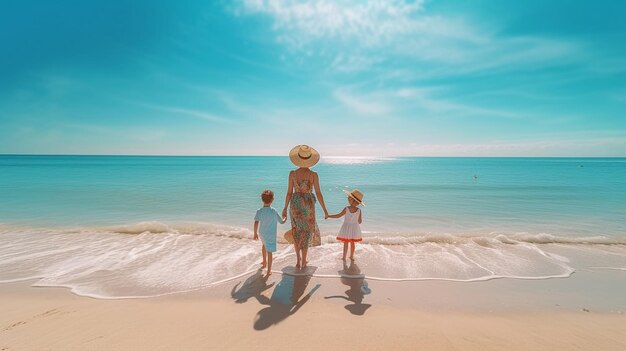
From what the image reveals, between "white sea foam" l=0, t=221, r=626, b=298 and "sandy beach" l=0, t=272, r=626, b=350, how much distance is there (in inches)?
16.5

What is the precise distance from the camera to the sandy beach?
11.0 ft

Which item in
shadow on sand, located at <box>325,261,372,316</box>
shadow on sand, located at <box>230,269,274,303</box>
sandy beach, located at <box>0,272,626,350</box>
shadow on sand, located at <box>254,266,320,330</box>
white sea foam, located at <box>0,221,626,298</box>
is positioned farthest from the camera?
white sea foam, located at <box>0,221,626,298</box>

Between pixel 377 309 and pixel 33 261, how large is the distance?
7656 millimetres

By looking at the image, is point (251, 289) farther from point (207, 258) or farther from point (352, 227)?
point (352, 227)

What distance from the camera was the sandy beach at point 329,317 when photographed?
336cm

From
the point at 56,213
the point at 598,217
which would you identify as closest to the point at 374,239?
the point at 598,217

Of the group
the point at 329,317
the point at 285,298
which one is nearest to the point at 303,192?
the point at 285,298

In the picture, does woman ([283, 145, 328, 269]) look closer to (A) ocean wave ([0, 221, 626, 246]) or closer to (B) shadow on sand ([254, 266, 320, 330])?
(B) shadow on sand ([254, 266, 320, 330])

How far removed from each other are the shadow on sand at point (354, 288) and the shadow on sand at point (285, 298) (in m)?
0.52

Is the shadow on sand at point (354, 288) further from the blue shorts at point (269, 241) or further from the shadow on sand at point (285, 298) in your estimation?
the blue shorts at point (269, 241)

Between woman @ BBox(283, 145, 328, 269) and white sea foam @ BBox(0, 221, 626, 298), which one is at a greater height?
woman @ BBox(283, 145, 328, 269)

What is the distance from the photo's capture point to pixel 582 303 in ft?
14.8

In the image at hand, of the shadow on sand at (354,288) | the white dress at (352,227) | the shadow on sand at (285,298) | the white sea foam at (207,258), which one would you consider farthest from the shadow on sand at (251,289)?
the white dress at (352,227)

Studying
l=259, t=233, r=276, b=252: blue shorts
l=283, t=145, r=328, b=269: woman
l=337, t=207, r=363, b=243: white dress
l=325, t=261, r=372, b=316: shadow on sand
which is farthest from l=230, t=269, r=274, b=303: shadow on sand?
l=337, t=207, r=363, b=243: white dress
